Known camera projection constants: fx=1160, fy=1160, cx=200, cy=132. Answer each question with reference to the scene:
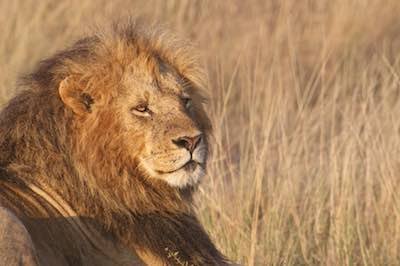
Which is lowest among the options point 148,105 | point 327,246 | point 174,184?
point 327,246

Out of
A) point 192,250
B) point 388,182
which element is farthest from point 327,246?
point 192,250

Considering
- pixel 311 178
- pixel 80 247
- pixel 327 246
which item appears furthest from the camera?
pixel 311 178

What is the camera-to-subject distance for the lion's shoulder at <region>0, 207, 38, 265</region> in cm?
411

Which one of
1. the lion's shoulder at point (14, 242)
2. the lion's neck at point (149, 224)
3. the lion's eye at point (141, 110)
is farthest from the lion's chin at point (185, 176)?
the lion's shoulder at point (14, 242)

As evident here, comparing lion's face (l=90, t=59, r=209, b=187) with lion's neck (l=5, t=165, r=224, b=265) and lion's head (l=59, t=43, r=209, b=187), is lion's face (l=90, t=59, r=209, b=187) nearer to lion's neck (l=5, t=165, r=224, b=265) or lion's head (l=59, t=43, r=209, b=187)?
lion's head (l=59, t=43, r=209, b=187)

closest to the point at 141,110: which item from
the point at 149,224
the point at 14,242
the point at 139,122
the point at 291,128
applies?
the point at 139,122

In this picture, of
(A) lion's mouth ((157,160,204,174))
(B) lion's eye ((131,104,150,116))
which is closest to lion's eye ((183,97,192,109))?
(B) lion's eye ((131,104,150,116))

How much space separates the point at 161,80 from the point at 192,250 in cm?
77

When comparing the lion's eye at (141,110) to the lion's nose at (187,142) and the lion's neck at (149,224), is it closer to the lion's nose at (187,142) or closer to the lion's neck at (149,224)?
the lion's nose at (187,142)

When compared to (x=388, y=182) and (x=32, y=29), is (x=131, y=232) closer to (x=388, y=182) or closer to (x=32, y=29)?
(x=388, y=182)

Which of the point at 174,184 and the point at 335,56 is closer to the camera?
the point at 174,184

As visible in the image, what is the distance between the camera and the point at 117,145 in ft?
16.4

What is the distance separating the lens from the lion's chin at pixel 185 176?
195 inches

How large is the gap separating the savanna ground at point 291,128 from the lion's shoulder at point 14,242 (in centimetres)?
186
